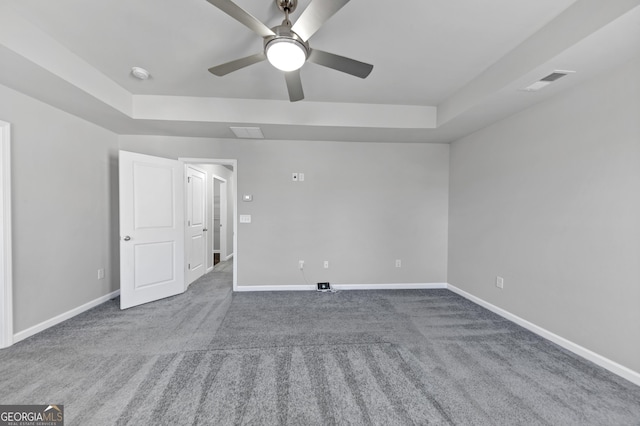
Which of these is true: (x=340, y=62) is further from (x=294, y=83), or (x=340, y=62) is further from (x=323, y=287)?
(x=323, y=287)

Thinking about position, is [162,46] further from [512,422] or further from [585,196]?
[585,196]

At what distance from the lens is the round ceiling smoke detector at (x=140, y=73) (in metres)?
2.33

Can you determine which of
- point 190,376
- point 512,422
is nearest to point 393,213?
point 512,422

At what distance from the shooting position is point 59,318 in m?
2.61

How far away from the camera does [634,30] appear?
1481mm

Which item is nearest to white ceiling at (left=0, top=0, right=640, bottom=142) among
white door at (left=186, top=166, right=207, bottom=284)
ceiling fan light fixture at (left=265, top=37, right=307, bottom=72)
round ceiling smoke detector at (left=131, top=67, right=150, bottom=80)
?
round ceiling smoke detector at (left=131, top=67, right=150, bottom=80)

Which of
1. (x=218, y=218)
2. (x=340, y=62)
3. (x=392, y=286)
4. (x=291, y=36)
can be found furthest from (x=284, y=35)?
(x=218, y=218)

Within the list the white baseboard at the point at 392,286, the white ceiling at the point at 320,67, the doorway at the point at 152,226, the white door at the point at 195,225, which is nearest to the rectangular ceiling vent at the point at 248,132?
the white ceiling at the point at 320,67

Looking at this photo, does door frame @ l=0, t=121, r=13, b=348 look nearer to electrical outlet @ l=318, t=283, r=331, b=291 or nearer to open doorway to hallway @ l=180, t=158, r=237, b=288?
open doorway to hallway @ l=180, t=158, r=237, b=288

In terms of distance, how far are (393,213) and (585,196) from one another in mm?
2108

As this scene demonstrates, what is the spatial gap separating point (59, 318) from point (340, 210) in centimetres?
356

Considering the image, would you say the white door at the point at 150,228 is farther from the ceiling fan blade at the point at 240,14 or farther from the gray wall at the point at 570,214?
the gray wall at the point at 570,214

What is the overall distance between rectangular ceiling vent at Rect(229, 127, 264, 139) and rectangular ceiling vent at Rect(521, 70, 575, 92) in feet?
9.44

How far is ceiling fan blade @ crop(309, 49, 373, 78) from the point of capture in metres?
1.60
